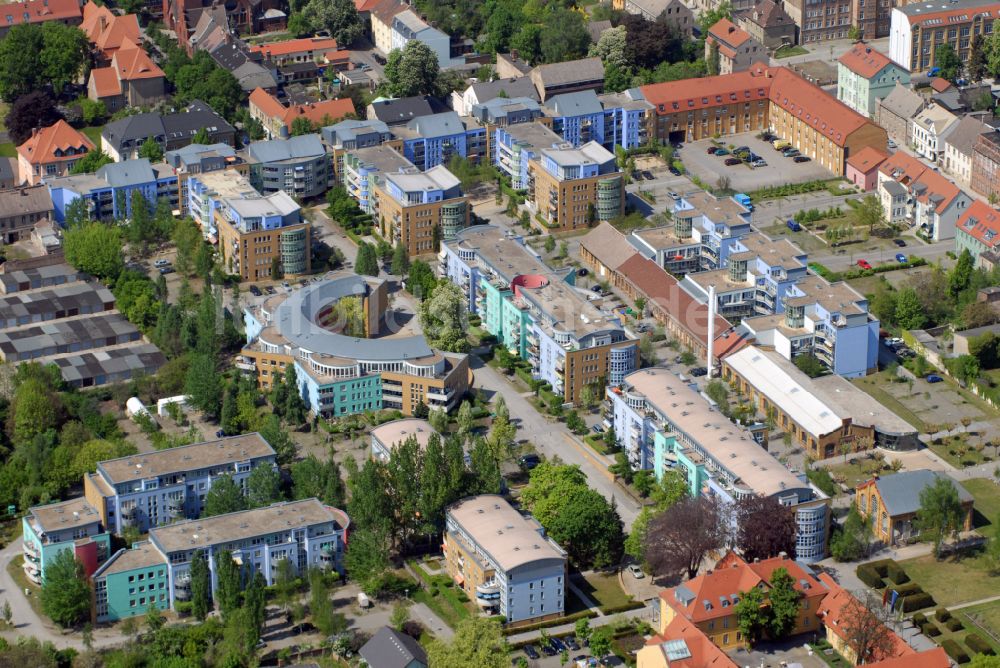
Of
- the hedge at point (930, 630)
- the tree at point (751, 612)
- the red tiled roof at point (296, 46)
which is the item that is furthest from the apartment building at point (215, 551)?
the red tiled roof at point (296, 46)

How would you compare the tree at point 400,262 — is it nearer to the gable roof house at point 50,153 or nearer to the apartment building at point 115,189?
the apartment building at point 115,189

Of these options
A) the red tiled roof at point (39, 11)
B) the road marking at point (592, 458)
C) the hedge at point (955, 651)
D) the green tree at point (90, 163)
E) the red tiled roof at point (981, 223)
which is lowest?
the hedge at point (955, 651)

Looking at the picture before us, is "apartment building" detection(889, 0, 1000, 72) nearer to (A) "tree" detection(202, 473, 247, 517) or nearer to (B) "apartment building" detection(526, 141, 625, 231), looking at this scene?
(B) "apartment building" detection(526, 141, 625, 231)

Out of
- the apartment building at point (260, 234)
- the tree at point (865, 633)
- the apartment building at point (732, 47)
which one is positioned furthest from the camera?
the apartment building at point (732, 47)

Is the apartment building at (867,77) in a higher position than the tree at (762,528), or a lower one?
higher

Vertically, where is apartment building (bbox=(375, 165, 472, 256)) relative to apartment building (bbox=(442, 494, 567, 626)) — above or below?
above

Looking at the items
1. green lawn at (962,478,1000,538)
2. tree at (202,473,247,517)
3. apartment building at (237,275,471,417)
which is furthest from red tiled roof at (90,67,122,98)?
green lawn at (962,478,1000,538)

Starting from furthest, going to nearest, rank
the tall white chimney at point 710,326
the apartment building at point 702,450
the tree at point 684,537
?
the tall white chimney at point 710,326, the apartment building at point 702,450, the tree at point 684,537
